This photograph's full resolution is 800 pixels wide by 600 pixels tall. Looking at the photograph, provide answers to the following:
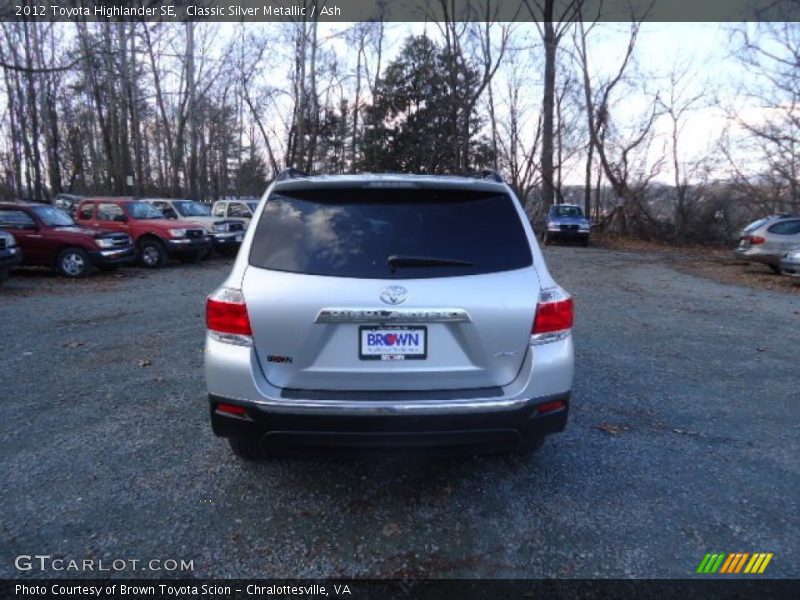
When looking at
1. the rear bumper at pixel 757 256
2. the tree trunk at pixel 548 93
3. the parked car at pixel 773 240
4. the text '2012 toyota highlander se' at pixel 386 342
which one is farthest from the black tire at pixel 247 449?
the tree trunk at pixel 548 93

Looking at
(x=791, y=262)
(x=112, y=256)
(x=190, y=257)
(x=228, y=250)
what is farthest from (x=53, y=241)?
(x=791, y=262)

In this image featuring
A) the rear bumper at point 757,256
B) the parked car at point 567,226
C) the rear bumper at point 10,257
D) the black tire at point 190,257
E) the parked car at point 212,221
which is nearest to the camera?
the rear bumper at point 10,257

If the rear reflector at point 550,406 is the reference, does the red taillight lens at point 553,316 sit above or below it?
above

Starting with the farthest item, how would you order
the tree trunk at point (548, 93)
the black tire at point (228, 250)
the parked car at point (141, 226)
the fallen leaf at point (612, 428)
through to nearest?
the tree trunk at point (548, 93), the black tire at point (228, 250), the parked car at point (141, 226), the fallen leaf at point (612, 428)

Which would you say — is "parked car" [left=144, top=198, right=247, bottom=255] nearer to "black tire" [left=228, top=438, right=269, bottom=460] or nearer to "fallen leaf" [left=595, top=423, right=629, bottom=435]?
"black tire" [left=228, top=438, right=269, bottom=460]

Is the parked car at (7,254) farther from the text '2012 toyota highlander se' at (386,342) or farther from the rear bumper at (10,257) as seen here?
the text '2012 toyota highlander se' at (386,342)

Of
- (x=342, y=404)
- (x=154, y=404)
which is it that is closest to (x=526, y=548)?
(x=342, y=404)

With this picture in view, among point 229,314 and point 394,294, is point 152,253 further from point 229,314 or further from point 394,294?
point 394,294

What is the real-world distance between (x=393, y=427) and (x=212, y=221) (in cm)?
1567

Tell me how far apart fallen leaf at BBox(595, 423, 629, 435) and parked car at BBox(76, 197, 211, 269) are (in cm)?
1315

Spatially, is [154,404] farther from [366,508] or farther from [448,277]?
[448,277]

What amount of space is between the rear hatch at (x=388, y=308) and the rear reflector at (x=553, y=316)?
7 cm

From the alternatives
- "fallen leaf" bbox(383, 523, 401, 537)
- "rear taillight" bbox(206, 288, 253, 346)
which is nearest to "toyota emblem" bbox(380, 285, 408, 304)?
"rear taillight" bbox(206, 288, 253, 346)

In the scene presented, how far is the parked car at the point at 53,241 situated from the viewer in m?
12.0
